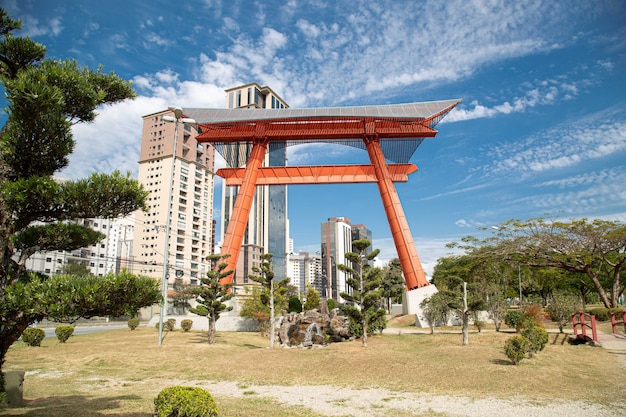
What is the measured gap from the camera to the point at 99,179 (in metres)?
5.00

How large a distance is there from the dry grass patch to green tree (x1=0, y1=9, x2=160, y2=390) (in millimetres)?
2978

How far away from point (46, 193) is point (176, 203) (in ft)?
223

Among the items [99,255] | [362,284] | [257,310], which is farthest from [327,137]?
[99,255]

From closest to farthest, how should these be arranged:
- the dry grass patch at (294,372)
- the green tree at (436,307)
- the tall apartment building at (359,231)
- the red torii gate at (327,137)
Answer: the dry grass patch at (294,372)
the green tree at (436,307)
the red torii gate at (327,137)
the tall apartment building at (359,231)

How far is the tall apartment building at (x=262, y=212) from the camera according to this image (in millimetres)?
96750

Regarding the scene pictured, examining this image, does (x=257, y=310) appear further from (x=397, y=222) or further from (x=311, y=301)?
(x=397, y=222)

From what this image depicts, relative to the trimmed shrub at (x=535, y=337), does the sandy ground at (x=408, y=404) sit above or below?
below

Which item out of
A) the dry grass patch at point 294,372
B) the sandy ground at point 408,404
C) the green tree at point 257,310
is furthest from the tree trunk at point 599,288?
the sandy ground at point 408,404

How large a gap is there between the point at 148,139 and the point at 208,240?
73.6 ft

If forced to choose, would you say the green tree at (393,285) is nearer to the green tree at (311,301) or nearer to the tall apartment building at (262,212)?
the green tree at (311,301)

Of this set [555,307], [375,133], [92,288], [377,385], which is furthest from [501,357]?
[375,133]

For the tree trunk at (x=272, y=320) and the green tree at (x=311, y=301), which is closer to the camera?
the tree trunk at (x=272, y=320)

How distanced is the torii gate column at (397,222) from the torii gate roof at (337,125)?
0.91m

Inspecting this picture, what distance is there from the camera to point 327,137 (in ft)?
82.9
